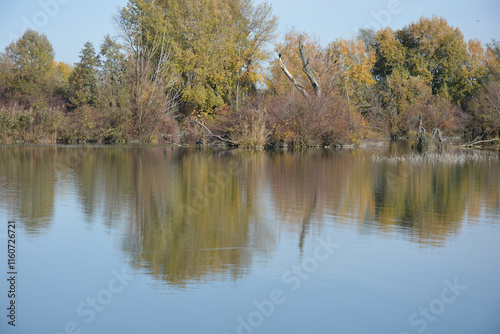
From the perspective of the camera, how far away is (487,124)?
43.4 m

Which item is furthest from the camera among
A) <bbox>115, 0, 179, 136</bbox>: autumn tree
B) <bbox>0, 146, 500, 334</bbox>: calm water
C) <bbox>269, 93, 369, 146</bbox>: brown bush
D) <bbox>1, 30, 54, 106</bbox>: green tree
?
<bbox>1, 30, 54, 106</bbox>: green tree

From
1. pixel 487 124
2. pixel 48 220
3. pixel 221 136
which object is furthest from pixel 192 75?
pixel 48 220

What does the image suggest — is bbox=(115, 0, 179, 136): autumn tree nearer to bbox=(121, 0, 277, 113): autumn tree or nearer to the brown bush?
bbox=(121, 0, 277, 113): autumn tree

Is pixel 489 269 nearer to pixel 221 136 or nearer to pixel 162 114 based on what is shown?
pixel 221 136

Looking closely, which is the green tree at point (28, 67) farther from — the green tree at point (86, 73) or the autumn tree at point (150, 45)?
the autumn tree at point (150, 45)

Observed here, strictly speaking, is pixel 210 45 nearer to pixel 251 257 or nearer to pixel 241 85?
pixel 241 85

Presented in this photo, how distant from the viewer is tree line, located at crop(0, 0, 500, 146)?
115 feet

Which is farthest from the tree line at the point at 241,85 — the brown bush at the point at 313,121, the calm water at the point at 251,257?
the calm water at the point at 251,257

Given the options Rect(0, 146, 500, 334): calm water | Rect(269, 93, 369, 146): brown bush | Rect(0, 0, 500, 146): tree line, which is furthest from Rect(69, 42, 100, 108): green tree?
Rect(0, 146, 500, 334): calm water

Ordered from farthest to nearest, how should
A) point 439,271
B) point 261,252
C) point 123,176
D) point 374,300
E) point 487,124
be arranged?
point 487,124
point 123,176
point 261,252
point 439,271
point 374,300

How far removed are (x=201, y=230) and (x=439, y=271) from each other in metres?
3.92

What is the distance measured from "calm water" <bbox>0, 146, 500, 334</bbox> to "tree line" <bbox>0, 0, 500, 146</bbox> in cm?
1953

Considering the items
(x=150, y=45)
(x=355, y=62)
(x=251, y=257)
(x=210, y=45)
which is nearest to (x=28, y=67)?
(x=150, y=45)

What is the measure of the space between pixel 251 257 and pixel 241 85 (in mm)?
43398
